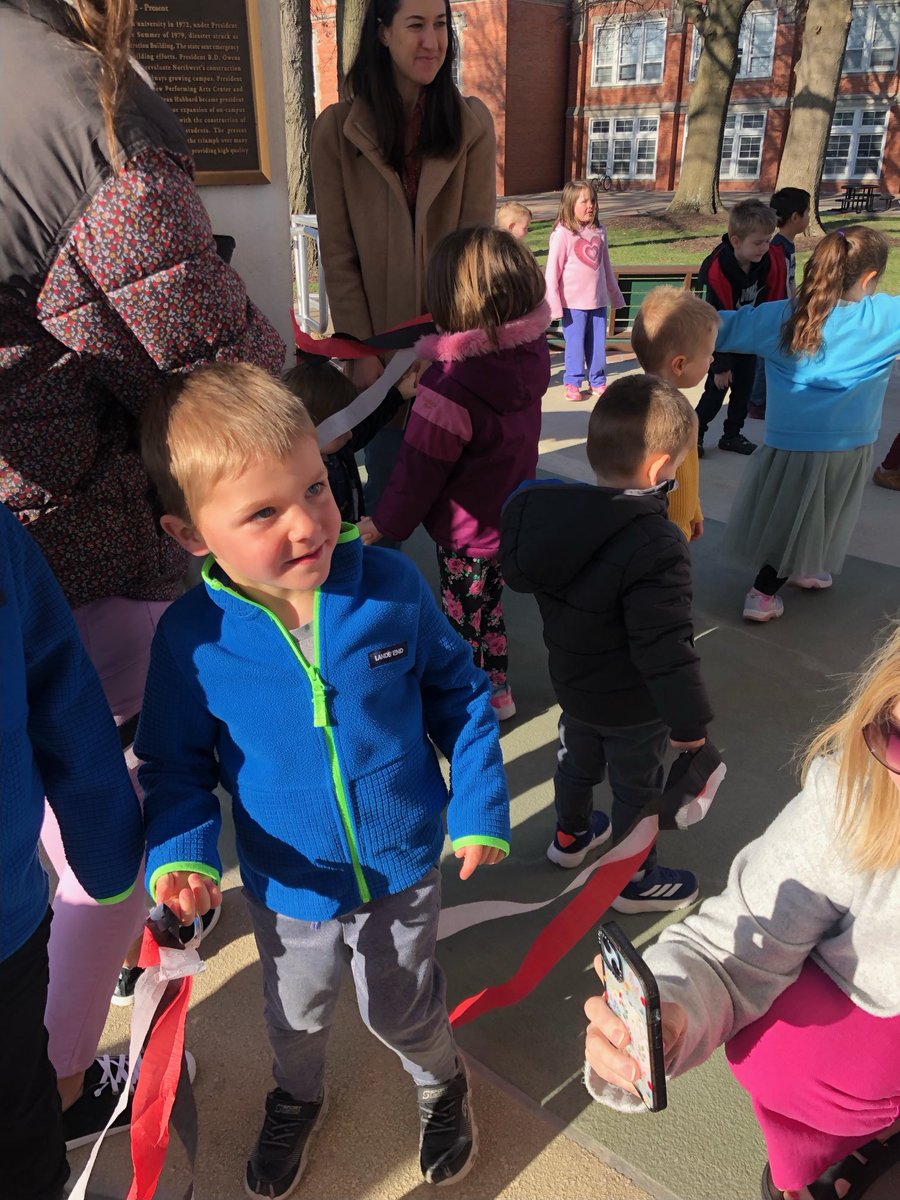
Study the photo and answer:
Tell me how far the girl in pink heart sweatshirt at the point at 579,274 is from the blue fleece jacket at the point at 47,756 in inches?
252

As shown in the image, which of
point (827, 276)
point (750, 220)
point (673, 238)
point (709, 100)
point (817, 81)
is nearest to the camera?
point (827, 276)

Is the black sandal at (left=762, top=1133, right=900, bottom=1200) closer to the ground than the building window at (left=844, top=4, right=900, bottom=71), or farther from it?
closer to the ground

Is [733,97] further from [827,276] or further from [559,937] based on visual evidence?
[559,937]

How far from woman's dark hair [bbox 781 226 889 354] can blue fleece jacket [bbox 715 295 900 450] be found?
50 mm


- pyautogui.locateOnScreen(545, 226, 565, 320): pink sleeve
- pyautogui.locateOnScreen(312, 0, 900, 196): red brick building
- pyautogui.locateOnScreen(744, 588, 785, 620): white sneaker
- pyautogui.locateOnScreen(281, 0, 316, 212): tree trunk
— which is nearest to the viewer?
pyautogui.locateOnScreen(744, 588, 785, 620): white sneaker

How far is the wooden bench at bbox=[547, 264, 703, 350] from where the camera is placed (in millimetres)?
9086

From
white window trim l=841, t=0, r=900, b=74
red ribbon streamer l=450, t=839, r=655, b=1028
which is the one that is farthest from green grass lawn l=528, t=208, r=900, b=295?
red ribbon streamer l=450, t=839, r=655, b=1028

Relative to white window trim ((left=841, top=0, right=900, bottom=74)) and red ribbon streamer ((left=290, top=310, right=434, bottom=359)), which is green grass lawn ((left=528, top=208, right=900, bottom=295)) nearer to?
white window trim ((left=841, top=0, right=900, bottom=74))

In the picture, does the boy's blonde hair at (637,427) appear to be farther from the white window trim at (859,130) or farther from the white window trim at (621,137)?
the white window trim at (621,137)

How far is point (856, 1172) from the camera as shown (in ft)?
5.93

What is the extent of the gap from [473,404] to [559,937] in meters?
1.65

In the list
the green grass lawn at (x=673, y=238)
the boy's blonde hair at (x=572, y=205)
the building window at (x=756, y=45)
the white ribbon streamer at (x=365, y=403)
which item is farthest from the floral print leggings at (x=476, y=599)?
the building window at (x=756, y=45)

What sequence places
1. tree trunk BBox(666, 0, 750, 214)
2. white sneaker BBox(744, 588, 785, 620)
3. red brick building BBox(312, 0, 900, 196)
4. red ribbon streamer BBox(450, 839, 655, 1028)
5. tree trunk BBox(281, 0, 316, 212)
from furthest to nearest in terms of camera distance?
red brick building BBox(312, 0, 900, 196) < tree trunk BBox(666, 0, 750, 214) < tree trunk BBox(281, 0, 316, 212) < white sneaker BBox(744, 588, 785, 620) < red ribbon streamer BBox(450, 839, 655, 1028)

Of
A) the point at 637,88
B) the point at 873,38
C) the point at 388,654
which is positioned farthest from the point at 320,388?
the point at 873,38
